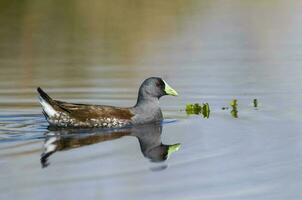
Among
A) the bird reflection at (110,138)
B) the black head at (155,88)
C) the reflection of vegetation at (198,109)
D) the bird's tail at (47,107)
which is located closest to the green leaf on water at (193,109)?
A: the reflection of vegetation at (198,109)

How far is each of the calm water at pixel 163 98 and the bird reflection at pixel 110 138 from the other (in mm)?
22

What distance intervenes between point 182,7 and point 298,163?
16722mm

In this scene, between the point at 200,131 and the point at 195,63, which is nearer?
the point at 200,131

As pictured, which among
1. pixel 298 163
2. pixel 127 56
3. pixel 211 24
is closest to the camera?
pixel 298 163

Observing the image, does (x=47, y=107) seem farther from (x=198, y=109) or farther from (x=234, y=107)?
(x=234, y=107)

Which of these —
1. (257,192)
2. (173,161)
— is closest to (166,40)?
(173,161)

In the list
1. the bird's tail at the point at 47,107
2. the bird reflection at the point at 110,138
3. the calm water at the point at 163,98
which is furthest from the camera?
the bird's tail at the point at 47,107

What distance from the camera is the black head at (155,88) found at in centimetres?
1335

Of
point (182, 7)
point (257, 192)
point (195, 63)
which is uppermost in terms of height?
point (182, 7)

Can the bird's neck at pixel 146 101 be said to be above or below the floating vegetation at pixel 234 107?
above

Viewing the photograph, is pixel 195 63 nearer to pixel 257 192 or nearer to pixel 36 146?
pixel 36 146

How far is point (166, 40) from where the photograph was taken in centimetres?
2075

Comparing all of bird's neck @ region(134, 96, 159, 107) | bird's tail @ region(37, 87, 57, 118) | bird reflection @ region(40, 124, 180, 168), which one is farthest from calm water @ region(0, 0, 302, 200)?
bird's neck @ region(134, 96, 159, 107)

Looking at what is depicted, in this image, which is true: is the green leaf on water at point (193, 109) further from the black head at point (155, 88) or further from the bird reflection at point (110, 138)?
the bird reflection at point (110, 138)
